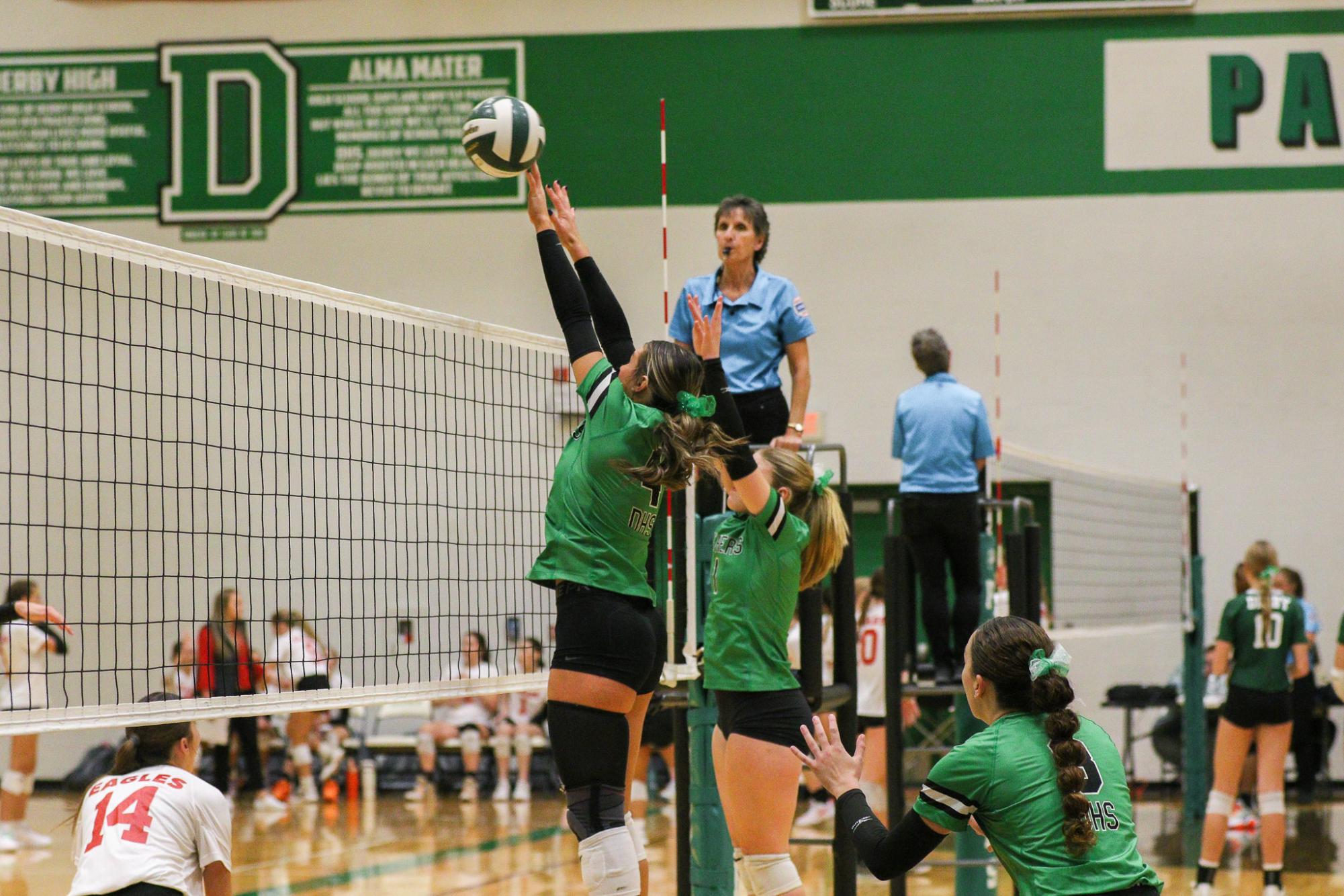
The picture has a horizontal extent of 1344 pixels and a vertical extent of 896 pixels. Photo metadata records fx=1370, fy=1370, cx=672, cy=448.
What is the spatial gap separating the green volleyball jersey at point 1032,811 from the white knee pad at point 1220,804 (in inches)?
221

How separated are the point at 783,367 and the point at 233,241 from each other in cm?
589

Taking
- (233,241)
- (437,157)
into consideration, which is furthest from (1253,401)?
(233,241)

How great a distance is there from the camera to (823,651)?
704cm

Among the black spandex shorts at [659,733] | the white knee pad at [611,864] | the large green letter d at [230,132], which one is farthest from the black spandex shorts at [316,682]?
the large green letter d at [230,132]

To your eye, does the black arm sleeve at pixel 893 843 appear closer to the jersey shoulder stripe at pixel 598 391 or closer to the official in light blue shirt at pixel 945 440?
the jersey shoulder stripe at pixel 598 391

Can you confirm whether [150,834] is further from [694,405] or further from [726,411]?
[726,411]

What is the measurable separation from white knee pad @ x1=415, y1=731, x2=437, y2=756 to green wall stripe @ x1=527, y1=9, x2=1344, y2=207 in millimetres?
5563

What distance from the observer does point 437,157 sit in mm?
14133

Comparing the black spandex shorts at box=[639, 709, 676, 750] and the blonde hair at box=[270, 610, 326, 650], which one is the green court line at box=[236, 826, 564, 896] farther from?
the black spandex shorts at box=[639, 709, 676, 750]

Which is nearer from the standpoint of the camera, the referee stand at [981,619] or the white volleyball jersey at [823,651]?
the white volleyball jersey at [823,651]

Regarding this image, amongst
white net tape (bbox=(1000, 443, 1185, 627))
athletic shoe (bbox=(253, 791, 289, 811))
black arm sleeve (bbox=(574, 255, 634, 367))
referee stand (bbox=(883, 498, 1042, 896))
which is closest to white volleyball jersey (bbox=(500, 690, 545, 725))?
athletic shoe (bbox=(253, 791, 289, 811))

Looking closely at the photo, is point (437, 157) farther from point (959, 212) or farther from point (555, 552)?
point (555, 552)

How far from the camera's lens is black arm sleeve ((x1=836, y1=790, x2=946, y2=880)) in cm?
303

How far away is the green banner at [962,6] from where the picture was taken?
13398mm
